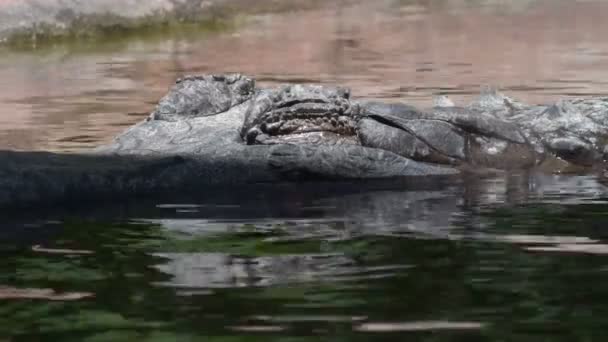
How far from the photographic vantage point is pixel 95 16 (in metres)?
16.6

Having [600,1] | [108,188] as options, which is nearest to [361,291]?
[108,188]

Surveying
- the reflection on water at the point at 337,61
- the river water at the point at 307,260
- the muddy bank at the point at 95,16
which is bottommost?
the river water at the point at 307,260

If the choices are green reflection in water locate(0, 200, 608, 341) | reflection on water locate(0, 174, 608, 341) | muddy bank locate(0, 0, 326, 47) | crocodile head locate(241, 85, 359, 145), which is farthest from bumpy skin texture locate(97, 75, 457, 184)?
muddy bank locate(0, 0, 326, 47)

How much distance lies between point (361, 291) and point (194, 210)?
6.47 feet

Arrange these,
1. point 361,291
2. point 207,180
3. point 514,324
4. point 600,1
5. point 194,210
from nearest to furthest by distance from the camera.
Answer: point 514,324 → point 361,291 → point 194,210 → point 207,180 → point 600,1

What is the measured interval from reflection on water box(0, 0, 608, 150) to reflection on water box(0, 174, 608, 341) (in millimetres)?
2710

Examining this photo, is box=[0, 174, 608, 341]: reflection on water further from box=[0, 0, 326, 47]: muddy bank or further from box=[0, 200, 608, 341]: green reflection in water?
box=[0, 0, 326, 47]: muddy bank

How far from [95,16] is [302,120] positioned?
33.3 ft

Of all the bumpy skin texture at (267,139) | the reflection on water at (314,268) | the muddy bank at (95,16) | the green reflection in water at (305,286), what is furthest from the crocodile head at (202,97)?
the muddy bank at (95,16)

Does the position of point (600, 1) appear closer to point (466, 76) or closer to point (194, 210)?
point (466, 76)

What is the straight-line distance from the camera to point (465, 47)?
46.4ft

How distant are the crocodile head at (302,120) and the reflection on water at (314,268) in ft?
2.47

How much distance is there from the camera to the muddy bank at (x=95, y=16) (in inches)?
616

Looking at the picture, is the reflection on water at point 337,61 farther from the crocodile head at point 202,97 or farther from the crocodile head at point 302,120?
the crocodile head at point 302,120
